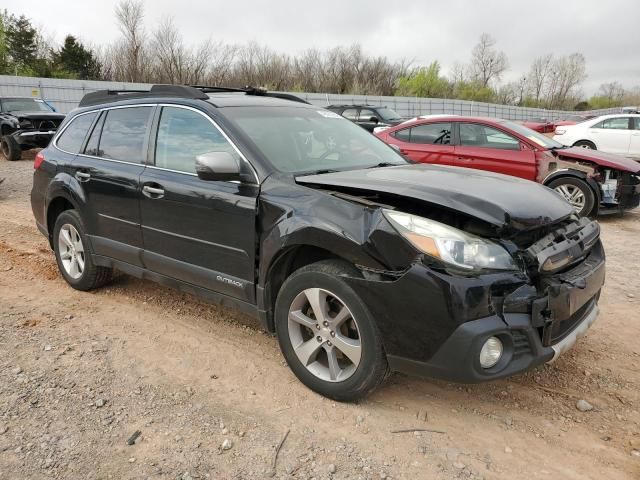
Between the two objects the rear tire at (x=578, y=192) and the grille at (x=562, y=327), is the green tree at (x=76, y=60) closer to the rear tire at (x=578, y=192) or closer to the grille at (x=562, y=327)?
the rear tire at (x=578, y=192)

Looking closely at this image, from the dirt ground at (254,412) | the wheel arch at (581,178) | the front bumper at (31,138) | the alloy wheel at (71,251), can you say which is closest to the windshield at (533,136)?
the wheel arch at (581,178)

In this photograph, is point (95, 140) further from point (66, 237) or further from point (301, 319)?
point (301, 319)

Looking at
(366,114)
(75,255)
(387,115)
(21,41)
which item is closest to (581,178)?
(75,255)

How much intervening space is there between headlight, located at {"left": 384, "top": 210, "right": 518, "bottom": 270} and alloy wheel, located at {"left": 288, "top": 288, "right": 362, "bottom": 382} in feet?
1.76

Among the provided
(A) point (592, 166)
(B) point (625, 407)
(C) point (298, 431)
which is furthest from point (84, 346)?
(A) point (592, 166)

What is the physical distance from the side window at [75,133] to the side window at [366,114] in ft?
44.5

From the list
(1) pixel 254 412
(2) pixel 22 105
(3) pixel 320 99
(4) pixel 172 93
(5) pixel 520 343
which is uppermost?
(3) pixel 320 99

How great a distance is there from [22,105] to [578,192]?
49.9 feet

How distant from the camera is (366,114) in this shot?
17.7 m

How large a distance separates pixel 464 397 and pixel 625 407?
2.92 ft

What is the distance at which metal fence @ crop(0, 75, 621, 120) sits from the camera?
25.4 m

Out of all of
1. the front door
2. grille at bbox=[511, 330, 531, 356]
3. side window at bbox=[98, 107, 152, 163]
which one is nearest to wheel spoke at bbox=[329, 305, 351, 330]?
the front door

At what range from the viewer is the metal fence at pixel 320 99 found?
25375 mm

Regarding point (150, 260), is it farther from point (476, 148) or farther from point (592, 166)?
point (592, 166)
